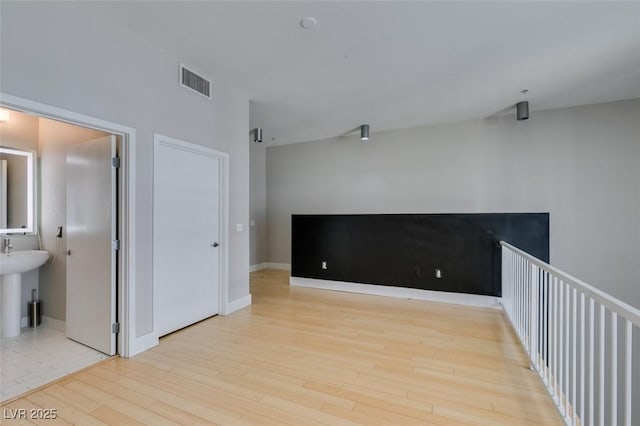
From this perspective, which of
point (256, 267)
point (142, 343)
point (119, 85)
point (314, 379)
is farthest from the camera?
point (256, 267)

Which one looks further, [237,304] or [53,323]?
[237,304]

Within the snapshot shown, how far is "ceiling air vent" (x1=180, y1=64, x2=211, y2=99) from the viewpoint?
3202 mm

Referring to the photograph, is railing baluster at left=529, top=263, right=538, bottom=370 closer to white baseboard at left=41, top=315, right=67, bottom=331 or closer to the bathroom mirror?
white baseboard at left=41, top=315, right=67, bottom=331

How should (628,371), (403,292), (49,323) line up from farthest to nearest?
(403,292) → (49,323) → (628,371)

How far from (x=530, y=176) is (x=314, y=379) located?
4.56 meters

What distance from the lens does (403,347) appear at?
2971mm

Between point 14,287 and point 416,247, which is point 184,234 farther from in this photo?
point 416,247

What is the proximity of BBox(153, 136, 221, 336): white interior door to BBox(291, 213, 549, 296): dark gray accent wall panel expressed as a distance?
2.11m

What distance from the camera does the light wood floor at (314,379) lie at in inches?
77.5

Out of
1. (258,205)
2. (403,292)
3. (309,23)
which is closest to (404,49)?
(309,23)

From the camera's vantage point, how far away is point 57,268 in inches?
134

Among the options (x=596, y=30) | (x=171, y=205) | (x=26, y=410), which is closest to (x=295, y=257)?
(x=171, y=205)

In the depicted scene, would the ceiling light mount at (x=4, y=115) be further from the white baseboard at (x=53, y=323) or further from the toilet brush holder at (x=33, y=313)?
the white baseboard at (x=53, y=323)

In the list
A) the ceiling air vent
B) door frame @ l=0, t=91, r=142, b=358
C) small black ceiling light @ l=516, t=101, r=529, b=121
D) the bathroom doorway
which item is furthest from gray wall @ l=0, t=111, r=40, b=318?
small black ceiling light @ l=516, t=101, r=529, b=121
